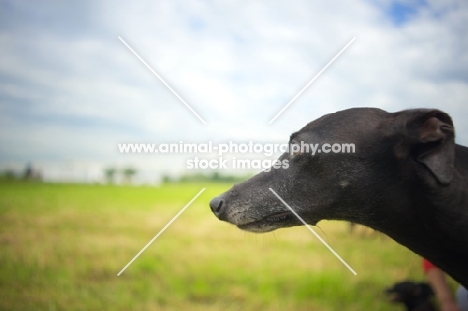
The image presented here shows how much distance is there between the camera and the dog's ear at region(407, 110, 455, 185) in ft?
7.88

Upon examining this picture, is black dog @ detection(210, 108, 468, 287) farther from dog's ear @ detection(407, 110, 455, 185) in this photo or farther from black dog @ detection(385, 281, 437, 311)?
black dog @ detection(385, 281, 437, 311)

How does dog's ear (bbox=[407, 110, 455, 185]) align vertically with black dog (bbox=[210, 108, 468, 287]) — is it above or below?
above

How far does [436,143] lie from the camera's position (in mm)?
2451

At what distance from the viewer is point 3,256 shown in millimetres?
5359

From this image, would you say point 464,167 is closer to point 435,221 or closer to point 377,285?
point 435,221

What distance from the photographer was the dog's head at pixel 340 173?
8.54 feet

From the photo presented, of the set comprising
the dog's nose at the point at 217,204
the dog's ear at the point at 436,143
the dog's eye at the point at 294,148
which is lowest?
the dog's nose at the point at 217,204

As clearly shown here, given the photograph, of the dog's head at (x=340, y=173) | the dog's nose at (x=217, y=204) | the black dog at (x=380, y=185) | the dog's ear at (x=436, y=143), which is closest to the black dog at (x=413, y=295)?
the black dog at (x=380, y=185)

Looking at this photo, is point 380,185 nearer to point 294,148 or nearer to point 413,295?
point 294,148

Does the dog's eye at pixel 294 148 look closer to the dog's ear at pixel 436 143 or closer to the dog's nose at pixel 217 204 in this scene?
the dog's nose at pixel 217 204

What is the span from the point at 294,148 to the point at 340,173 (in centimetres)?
34

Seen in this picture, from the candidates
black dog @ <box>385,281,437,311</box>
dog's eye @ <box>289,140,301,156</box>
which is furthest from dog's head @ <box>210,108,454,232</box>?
black dog @ <box>385,281,437,311</box>

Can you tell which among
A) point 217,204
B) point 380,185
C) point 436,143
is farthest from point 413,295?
point 217,204

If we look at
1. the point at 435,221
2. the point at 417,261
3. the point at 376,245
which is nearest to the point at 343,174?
the point at 435,221
